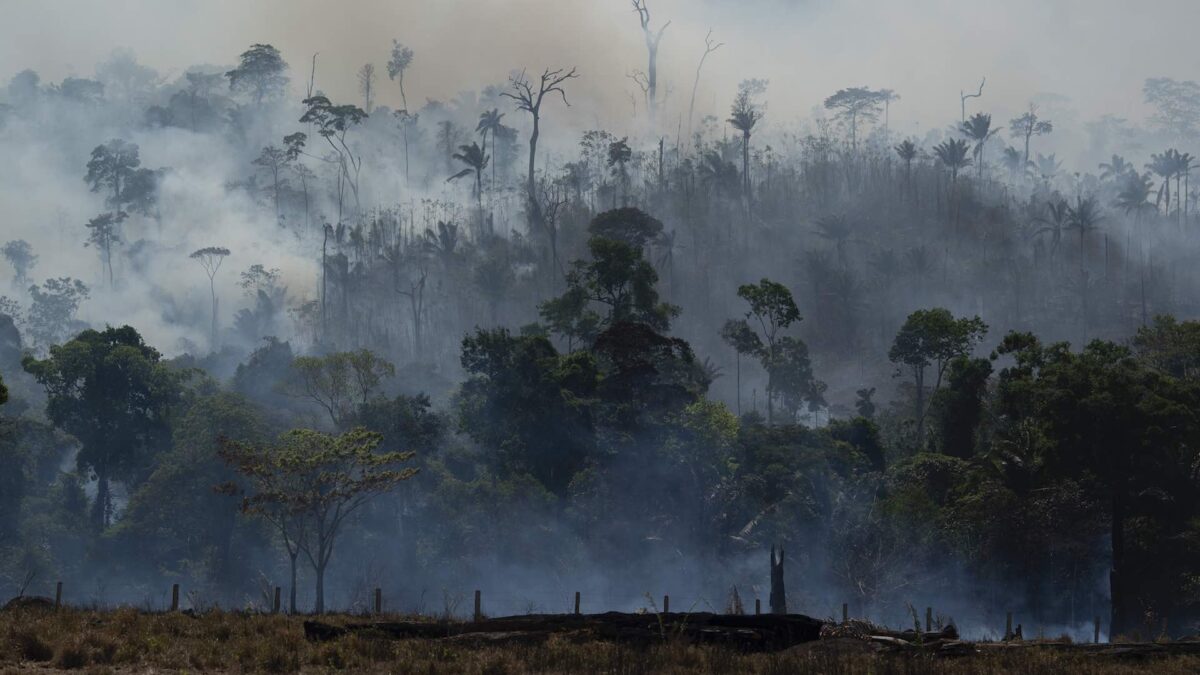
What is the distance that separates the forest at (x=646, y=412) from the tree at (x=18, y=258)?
0.63 m

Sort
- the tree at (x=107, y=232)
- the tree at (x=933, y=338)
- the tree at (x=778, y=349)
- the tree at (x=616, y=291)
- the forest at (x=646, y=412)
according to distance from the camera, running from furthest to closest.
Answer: the tree at (x=107, y=232) → the tree at (x=778, y=349) → the tree at (x=616, y=291) → the tree at (x=933, y=338) → the forest at (x=646, y=412)

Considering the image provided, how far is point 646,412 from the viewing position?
2923 inches

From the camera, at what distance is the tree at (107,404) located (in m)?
80.9

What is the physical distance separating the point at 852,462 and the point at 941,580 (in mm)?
12183

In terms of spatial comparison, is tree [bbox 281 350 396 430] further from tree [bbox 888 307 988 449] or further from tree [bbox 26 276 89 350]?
tree [bbox 26 276 89 350]

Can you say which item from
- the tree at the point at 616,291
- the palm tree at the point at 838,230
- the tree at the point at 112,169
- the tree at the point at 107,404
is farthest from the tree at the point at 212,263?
the tree at the point at 616,291

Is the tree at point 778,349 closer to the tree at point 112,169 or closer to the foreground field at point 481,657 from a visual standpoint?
the foreground field at point 481,657

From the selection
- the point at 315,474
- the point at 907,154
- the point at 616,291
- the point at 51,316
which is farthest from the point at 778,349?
the point at 51,316

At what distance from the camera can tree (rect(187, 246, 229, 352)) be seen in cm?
14325

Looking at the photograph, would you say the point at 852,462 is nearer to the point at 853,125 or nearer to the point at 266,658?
the point at 266,658

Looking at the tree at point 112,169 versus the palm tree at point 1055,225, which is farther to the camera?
the tree at point 112,169

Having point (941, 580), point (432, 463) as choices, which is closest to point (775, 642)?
point (941, 580)

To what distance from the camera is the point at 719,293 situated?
5231 inches

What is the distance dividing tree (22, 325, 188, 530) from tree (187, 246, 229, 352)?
185ft
